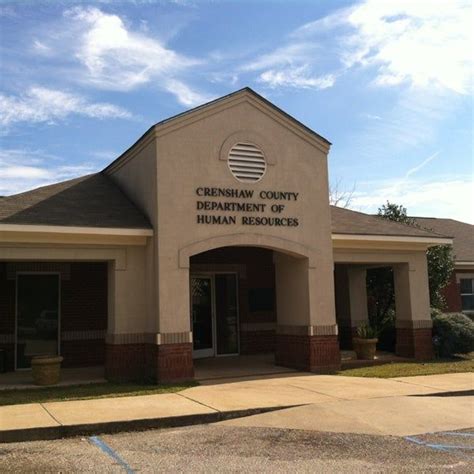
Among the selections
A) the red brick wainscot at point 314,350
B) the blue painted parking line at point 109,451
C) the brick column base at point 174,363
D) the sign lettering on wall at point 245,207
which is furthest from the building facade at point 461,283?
the blue painted parking line at point 109,451

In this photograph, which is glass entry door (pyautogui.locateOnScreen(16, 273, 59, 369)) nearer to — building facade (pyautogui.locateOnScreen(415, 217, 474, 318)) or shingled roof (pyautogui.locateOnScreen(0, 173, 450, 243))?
shingled roof (pyautogui.locateOnScreen(0, 173, 450, 243))

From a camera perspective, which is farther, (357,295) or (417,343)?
(357,295)

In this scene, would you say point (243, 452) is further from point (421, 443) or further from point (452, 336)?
point (452, 336)

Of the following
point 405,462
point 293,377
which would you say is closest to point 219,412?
point 405,462

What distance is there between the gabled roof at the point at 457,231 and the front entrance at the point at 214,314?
32.7ft

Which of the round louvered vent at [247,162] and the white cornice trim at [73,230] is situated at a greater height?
the round louvered vent at [247,162]

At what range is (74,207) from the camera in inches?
530

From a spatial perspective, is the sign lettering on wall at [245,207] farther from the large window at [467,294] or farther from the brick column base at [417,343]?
the large window at [467,294]

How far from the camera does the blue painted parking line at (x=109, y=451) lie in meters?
6.56

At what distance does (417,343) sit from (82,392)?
8.95 m

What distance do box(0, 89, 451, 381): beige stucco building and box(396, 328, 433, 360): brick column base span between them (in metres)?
0.04

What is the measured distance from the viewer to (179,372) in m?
12.4

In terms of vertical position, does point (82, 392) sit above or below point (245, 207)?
below

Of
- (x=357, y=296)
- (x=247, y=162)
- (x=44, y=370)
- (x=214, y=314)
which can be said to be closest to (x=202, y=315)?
(x=214, y=314)
